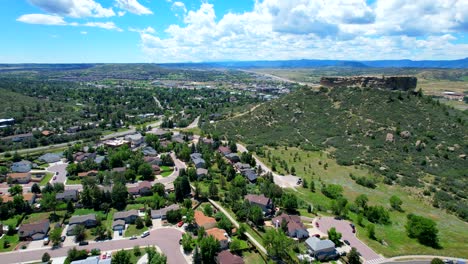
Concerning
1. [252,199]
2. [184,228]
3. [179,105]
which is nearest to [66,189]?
[184,228]

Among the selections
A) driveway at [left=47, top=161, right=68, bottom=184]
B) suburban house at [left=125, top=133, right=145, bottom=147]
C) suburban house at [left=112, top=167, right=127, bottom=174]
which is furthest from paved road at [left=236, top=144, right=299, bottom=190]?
driveway at [left=47, top=161, right=68, bottom=184]

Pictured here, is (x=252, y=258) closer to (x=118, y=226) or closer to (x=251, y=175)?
(x=118, y=226)

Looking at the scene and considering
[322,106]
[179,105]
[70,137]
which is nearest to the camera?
[70,137]

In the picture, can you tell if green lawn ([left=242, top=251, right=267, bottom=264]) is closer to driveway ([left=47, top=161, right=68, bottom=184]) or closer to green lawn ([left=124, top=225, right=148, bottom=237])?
green lawn ([left=124, top=225, right=148, bottom=237])

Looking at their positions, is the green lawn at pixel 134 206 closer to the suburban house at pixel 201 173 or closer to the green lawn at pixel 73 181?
the suburban house at pixel 201 173

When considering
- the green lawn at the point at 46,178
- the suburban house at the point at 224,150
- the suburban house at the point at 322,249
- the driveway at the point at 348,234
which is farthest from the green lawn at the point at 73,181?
the suburban house at the point at 322,249

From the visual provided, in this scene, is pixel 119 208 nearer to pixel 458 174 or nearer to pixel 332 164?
pixel 332 164

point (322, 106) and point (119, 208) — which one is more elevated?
point (322, 106)
